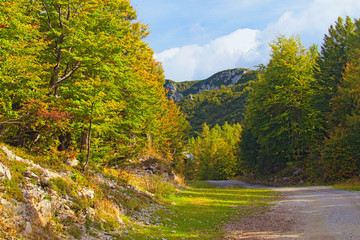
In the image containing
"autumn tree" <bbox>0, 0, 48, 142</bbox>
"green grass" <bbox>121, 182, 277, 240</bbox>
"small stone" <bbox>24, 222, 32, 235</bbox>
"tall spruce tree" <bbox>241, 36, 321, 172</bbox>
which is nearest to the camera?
"small stone" <bbox>24, 222, 32, 235</bbox>

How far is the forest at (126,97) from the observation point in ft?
31.6

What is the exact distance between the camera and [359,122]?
23781 mm

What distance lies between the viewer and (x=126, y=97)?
1694 centimetres

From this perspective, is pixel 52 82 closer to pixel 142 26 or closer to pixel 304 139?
pixel 142 26

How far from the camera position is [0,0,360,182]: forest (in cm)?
963

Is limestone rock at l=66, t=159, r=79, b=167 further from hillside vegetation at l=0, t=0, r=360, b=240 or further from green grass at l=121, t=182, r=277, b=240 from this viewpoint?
green grass at l=121, t=182, r=277, b=240

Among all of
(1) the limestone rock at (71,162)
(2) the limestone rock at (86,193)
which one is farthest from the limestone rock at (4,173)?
(1) the limestone rock at (71,162)

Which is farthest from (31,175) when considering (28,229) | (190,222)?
(190,222)

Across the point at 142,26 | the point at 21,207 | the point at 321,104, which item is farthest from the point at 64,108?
the point at 321,104

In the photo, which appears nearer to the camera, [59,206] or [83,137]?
[59,206]

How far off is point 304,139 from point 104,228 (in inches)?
1260

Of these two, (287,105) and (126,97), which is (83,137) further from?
(287,105)

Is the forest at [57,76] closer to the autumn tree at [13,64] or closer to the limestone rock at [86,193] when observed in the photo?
the autumn tree at [13,64]

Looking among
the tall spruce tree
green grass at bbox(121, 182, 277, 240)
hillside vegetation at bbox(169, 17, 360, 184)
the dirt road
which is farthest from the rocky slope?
the tall spruce tree
